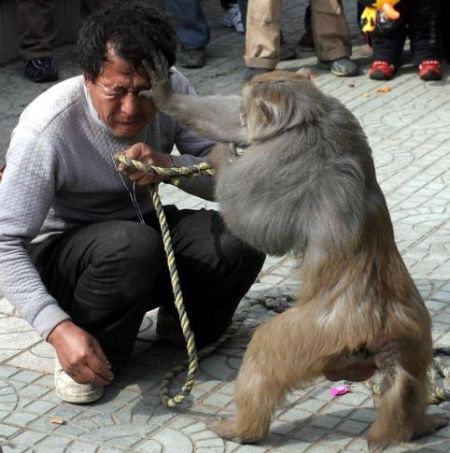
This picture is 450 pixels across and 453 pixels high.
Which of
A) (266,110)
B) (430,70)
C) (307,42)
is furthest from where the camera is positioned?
(307,42)

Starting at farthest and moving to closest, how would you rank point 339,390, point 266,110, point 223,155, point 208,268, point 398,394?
point 208,268
point 339,390
point 223,155
point 266,110
point 398,394

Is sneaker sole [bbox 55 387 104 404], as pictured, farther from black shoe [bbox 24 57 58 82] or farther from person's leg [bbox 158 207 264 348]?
black shoe [bbox 24 57 58 82]

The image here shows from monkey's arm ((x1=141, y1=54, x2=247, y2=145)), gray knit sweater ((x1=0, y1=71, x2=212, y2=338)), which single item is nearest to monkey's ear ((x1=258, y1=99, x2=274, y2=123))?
monkey's arm ((x1=141, y1=54, x2=247, y2=145))

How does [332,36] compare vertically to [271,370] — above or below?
below

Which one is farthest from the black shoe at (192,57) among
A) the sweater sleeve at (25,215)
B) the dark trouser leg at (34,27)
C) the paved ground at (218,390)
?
the sweater sleeve at (25,215)

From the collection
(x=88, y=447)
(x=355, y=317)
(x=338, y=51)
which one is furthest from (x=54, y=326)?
(x=338, y=51)

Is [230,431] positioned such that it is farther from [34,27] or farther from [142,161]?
[34,27]

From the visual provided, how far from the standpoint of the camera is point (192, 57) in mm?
9000

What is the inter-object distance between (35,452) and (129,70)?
1.36 meters

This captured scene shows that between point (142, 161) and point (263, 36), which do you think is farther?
point (263, 36)

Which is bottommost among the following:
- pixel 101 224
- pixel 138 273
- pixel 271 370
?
pixel 271 370

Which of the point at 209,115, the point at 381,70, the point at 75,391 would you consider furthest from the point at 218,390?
the point at 381,70

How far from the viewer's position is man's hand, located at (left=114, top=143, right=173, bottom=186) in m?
4.06

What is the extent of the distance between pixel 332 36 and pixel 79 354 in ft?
17.5
